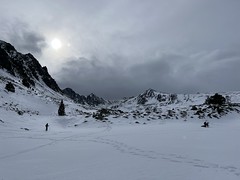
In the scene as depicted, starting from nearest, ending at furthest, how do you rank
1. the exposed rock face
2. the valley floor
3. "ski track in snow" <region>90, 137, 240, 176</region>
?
1. the valley floor
2. "ski track in snow" <region>90, 137, 240, 176</region>
3. the exposed rock face

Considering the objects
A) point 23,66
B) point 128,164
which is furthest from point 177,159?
point 23,66

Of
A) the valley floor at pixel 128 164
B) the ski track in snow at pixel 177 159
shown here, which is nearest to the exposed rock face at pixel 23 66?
the valley floor at pixel 128 164

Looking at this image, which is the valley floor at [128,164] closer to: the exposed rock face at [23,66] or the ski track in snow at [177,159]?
the ski track in snow at [177,159]

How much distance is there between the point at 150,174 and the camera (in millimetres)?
8211

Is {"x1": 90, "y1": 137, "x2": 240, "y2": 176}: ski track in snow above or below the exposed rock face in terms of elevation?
below

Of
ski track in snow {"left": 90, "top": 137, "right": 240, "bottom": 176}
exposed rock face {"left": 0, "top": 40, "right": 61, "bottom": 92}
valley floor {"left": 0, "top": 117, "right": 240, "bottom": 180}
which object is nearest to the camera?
valley floor {"left": 0, "top": 117, "right": 240, "bottom": 180}

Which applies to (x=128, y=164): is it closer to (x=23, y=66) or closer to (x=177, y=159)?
(x=177, y=159)

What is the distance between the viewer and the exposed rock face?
11099 centimetres

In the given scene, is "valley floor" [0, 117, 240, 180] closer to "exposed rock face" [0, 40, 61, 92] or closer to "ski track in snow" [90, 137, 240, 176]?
"ski track in snow" [90, 137, 240, 176]

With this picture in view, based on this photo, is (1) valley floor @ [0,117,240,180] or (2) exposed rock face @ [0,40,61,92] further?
(2) exposed rock face @ [0,40,61,92]

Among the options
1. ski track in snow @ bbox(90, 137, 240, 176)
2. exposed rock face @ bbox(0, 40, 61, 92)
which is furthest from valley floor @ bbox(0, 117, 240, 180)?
exposed rock face @ bbox(0, 40, 61, 92)

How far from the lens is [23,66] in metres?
134

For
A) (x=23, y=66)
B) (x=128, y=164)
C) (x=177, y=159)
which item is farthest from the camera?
(x=23, y=66)

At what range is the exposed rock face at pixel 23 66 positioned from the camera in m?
111
